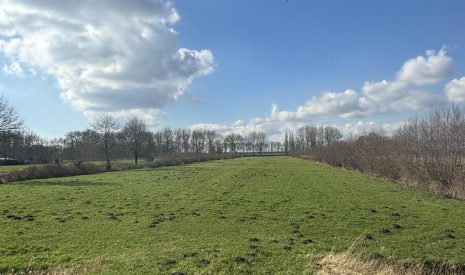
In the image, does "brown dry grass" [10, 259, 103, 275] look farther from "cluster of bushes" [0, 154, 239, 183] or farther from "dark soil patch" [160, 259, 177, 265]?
"cluster of bushes" [0, 154, 239, 183]

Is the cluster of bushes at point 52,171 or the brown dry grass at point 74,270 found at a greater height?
the cluster of bushes at point 52,171

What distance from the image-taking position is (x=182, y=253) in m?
11.3

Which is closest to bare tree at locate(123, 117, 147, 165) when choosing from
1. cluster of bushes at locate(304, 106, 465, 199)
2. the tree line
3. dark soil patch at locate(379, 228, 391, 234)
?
the tree line

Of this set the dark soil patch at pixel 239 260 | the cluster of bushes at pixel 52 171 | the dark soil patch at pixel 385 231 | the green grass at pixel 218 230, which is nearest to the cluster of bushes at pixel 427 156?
the green grass at pixel 218 230

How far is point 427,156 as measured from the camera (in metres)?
36.5

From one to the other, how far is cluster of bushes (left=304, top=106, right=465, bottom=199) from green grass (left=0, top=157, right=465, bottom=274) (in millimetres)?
8369

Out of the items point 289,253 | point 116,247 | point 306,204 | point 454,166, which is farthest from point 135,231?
point 454,166

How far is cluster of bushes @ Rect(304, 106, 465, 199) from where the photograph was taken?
32188mm

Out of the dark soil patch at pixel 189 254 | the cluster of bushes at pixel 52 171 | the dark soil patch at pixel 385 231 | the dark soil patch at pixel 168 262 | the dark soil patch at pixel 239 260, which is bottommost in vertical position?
the dark soil patch at pixel 385 231

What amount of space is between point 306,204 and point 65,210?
13533 millimetres

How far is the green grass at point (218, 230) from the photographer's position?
10.7 m

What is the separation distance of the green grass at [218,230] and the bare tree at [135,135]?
73.3 m

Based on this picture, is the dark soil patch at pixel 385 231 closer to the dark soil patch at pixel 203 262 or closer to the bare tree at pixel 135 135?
the dark soil patch at pixel 203 262

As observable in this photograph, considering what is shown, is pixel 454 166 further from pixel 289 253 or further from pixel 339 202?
pixel 289 253
